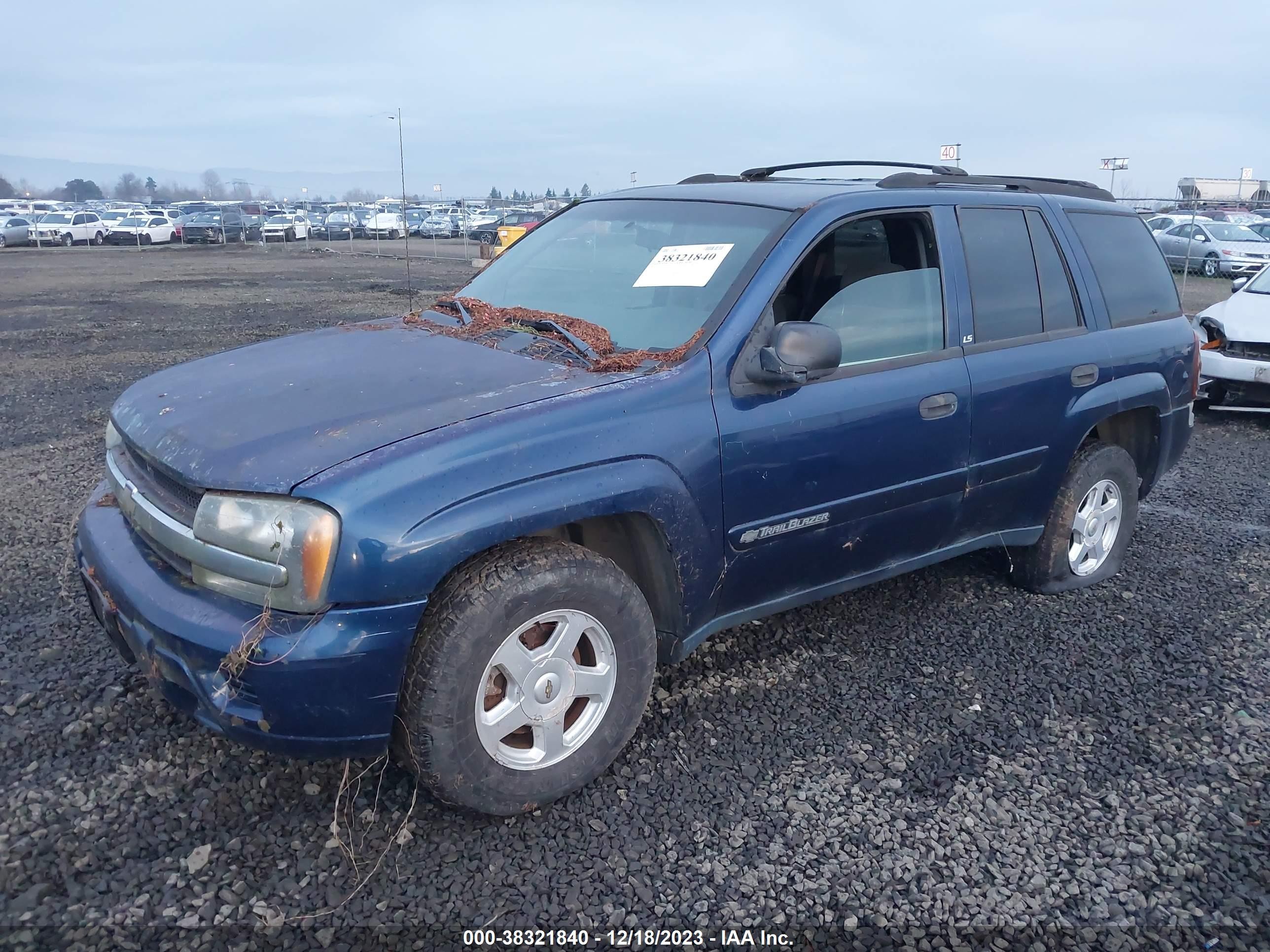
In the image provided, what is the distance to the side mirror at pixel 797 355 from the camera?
9.77ft

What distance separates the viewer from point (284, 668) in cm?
233

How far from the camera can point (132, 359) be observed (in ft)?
33.6

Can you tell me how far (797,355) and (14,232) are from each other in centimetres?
3935

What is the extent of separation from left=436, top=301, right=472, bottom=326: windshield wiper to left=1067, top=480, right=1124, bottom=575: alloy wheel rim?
2912 mm

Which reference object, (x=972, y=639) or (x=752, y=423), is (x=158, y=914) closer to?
(x=752, y=423)

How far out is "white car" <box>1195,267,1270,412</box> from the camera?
323 inches

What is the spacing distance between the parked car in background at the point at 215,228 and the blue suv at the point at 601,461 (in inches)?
1481

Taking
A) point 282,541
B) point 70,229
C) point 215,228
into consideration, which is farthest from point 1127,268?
point 70,229

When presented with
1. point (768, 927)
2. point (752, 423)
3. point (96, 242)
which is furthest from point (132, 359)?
point (96, 242)

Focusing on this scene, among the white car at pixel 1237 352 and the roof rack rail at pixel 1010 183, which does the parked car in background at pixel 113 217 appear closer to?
the white car at pixel 1237 352

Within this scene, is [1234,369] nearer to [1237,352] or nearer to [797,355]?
[1237,352]

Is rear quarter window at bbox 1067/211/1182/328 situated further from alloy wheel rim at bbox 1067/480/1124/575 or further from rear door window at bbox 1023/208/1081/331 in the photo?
alloy wheel rim at bbox 1067/480/1124/575

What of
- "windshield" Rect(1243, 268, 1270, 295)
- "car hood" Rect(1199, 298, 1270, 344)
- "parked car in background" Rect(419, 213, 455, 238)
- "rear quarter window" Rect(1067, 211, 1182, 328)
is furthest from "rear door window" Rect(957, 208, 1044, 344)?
"parked car in background" Rect(419, 213, 455, 238)

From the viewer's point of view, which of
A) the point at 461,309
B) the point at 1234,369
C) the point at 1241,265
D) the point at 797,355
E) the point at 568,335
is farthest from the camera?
the point at 1241,265
